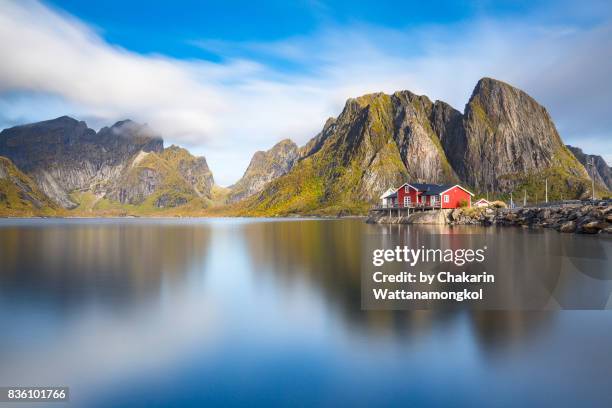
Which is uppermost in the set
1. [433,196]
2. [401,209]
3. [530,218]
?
[433,196]

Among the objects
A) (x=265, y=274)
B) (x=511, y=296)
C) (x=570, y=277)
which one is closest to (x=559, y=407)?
(x=511, y=296)

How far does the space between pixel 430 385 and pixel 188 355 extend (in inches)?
310

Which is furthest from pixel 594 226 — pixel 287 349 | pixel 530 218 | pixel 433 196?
pixel 287 349

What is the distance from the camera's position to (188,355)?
47.4 ft

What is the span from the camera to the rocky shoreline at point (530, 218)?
63875mm

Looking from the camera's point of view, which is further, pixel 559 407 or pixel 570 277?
pixel 570 277

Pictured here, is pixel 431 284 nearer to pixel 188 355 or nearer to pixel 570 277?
pixel 570 277

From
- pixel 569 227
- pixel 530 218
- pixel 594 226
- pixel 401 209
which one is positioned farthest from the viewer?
pixel 401 209

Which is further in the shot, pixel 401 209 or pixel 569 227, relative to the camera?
pixel 401 209

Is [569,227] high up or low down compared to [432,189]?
down

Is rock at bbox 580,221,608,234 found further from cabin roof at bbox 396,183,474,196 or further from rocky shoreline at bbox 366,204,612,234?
cabin roof at bbox 396,183,474,196

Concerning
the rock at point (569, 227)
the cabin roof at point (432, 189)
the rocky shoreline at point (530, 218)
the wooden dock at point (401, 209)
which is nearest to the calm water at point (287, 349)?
the rocky shoreline at point (530, 218)

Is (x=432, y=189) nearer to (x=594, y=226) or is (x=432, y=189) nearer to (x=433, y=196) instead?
(x=433, y=196)

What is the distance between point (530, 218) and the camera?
88375 mm
